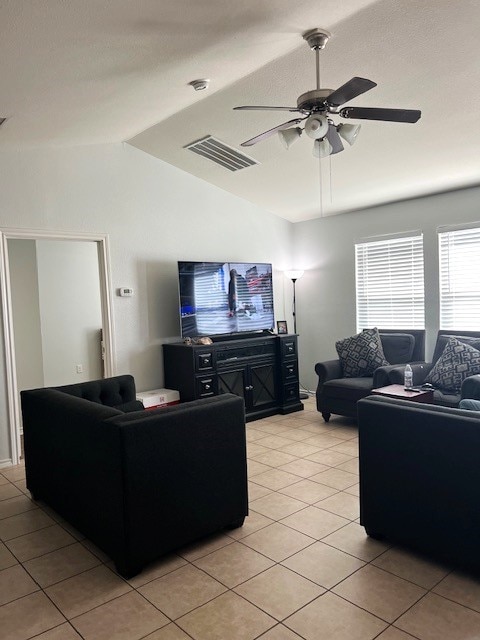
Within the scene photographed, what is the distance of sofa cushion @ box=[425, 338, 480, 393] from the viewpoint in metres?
4.38

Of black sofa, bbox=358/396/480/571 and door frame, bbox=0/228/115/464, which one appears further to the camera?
door frame, bbox=0/228/115/464

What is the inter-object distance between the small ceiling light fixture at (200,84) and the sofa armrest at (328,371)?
3.01 m

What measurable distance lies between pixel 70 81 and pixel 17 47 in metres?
0.58

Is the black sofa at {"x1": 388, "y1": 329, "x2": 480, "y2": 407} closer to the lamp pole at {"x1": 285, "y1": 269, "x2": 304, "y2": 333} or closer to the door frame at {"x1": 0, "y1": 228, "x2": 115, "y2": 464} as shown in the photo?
the lamp pole at {"x1": 285, "y1": 269, "x2": 304, "y2": 333}

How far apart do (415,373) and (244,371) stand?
1806mm

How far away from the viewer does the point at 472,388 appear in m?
3.89

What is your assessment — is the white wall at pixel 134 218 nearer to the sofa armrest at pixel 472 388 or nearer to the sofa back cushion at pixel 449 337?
the sofa back cushion at pixel 449 337

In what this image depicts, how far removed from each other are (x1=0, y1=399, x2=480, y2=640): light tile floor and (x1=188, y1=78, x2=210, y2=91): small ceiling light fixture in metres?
2.89

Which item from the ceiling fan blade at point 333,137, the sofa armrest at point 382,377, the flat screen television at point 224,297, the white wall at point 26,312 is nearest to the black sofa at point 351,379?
the sofa armrest at point 382,377

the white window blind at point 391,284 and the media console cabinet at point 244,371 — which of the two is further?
the white window blind at point 391,284

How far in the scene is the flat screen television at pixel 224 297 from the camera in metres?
5.23

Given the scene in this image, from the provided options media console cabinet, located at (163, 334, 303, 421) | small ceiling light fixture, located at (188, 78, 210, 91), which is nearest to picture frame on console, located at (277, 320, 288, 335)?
media console cabinet, located at (163, 334, 303, 421)

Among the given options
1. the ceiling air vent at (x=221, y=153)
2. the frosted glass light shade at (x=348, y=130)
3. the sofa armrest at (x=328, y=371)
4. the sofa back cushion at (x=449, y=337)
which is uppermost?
the ceiling air vent at (x=221, y=153)

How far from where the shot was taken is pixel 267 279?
6.02 m
